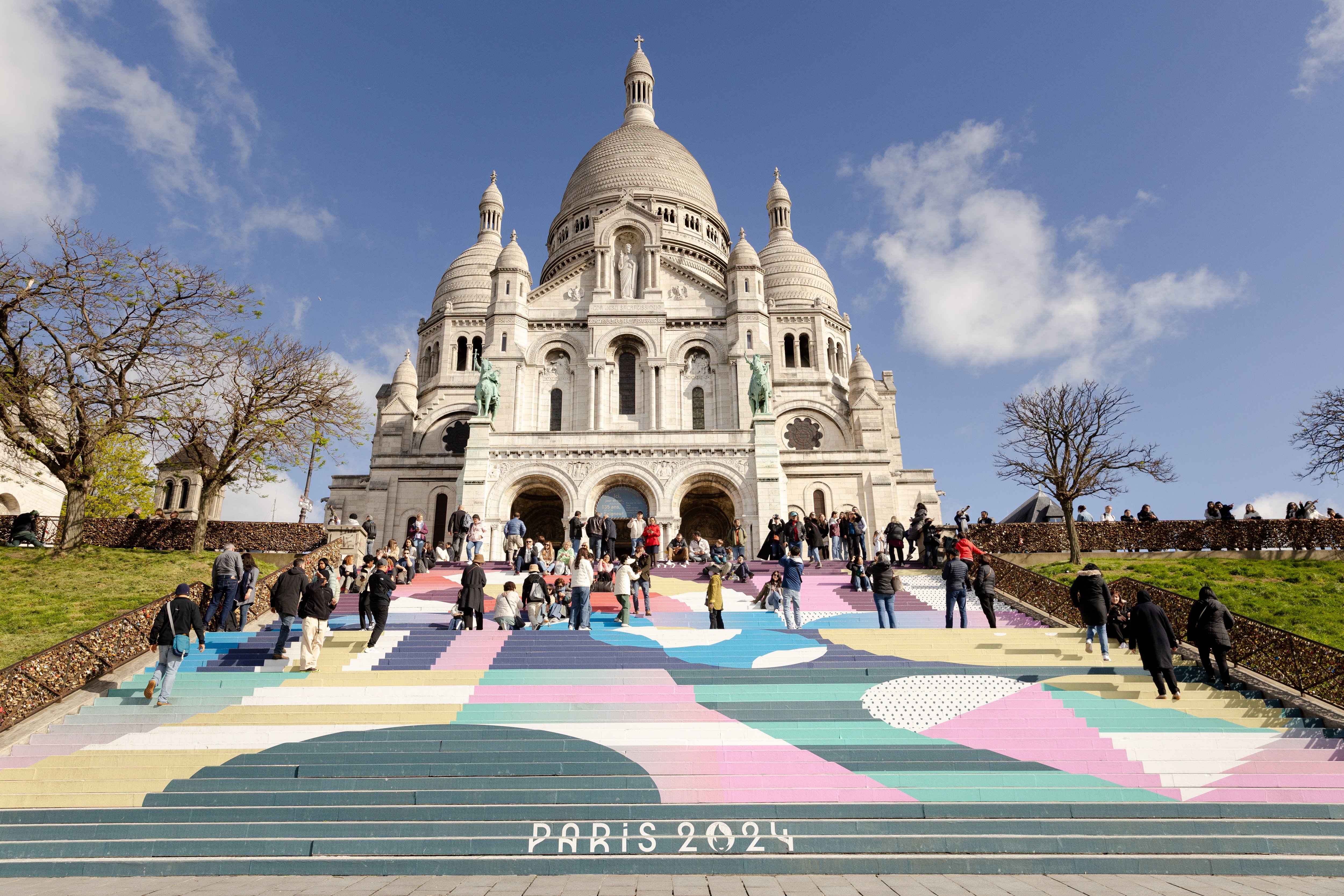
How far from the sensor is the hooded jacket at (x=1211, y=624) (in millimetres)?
10406

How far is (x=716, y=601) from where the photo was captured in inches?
542

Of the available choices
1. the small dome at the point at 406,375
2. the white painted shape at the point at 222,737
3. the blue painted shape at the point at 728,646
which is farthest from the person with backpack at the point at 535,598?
the small dome at the point at 406,375

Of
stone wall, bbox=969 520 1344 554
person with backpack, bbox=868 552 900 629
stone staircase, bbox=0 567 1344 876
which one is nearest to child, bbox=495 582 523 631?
stone staircase, bbox=0 567 1344 876

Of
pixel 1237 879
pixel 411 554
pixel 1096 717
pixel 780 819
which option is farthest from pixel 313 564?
pixel 1237 879

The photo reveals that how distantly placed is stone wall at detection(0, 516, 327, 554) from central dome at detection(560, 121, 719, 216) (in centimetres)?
3251

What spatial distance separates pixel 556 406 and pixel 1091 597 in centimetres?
2550

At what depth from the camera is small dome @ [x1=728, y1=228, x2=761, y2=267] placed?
1399 inches

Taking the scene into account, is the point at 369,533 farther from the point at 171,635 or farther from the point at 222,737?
the point at 222,737

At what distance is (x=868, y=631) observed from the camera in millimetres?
12969

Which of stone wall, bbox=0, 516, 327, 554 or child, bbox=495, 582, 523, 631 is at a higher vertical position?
stone wall, bbox=0, 516, 327, 554

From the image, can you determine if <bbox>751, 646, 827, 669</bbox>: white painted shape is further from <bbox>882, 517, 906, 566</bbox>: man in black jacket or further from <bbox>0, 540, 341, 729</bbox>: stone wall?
<bbox>882, 517, 906, 566</bbox>: man in black jacket

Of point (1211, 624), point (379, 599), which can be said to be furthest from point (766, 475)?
point (1211, 624)

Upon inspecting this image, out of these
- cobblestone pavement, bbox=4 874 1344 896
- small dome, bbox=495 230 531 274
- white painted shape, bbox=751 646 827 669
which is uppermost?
small dome, bbox=495 230 531 274

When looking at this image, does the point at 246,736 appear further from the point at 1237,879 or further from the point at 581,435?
the point at 581,435
